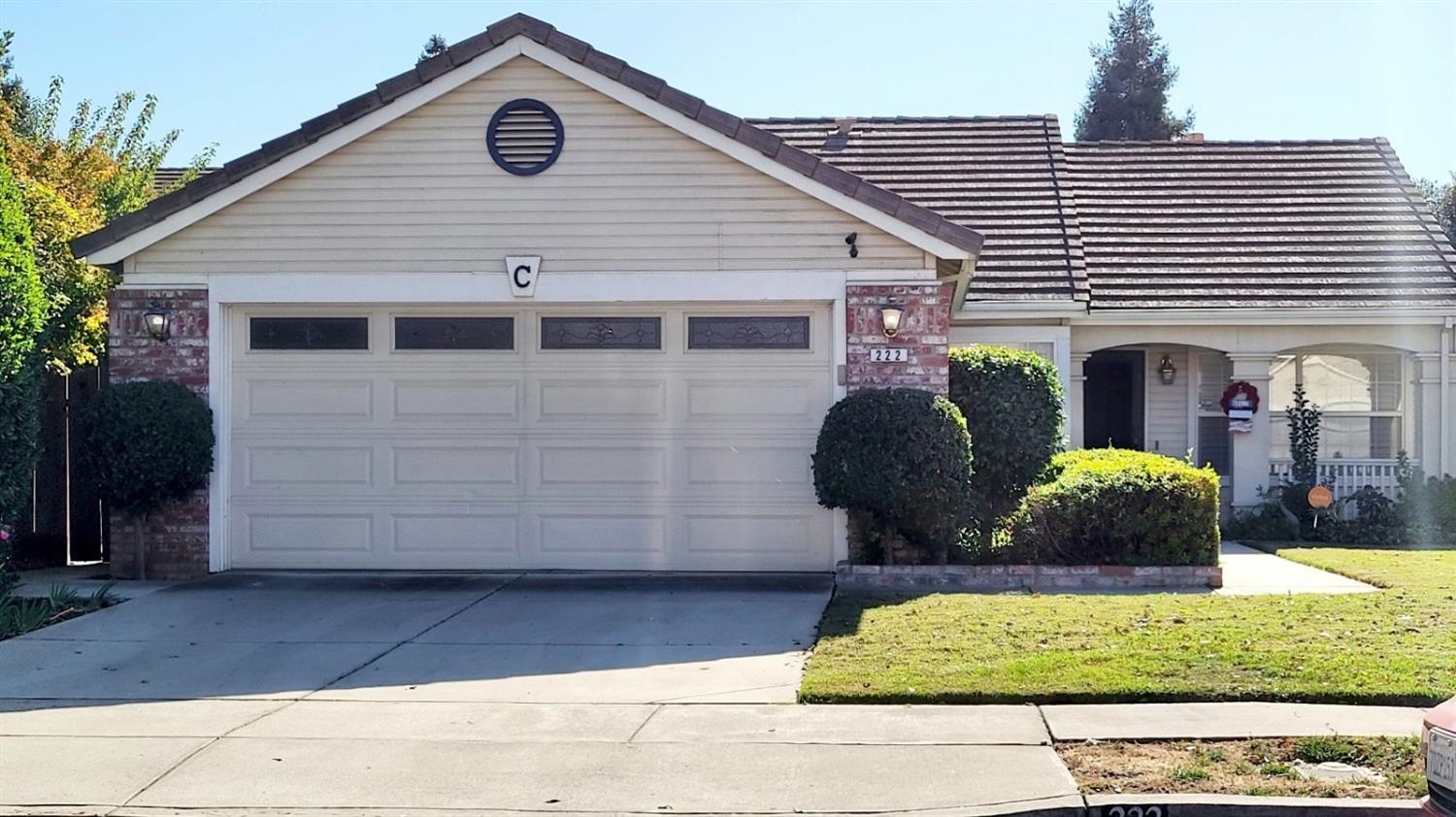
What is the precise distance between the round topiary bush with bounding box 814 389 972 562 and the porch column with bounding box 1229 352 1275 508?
6.87 m

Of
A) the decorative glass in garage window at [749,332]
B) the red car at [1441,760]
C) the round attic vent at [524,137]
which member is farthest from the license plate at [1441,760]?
the round attic vent at [524,137]

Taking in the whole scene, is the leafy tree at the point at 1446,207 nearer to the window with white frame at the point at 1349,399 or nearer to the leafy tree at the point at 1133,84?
the leafy tree at the point at 1133,84

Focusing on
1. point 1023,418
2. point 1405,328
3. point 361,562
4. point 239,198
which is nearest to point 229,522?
point 361,562

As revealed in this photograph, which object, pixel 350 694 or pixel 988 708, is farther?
pixel 350 694

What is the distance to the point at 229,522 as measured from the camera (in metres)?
12.4

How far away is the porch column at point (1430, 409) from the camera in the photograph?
55.2 feet

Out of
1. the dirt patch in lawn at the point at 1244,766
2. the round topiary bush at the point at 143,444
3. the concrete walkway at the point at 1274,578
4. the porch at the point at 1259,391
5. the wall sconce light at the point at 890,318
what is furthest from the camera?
the porch at the point at 1259,391

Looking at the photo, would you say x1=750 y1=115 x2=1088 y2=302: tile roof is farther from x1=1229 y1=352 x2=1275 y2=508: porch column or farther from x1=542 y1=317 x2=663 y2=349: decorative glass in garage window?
x1=542 y1=317 x2=663 y2=349: decorative glass in garage window

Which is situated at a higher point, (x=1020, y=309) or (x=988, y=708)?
(x=1020, y=309)

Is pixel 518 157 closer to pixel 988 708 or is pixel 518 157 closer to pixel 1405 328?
pixel 988 708

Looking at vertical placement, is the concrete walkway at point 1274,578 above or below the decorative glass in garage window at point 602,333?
below

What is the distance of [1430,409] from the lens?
16859mm

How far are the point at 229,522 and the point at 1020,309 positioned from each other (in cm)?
861

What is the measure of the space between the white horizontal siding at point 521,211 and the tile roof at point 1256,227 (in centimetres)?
572
